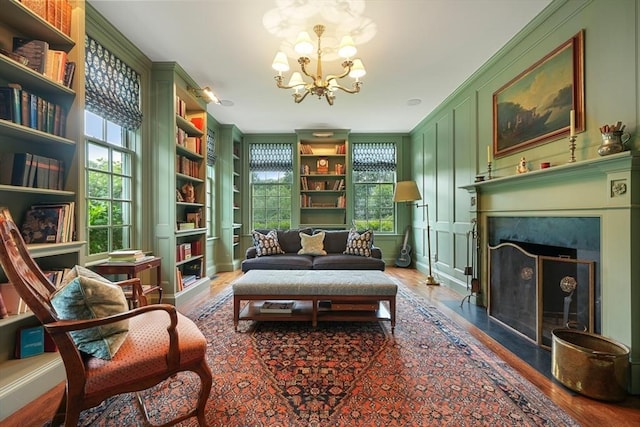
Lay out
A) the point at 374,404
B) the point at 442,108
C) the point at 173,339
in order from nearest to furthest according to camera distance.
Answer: the point at 173,339, the point at 374,404, the point at 442,108

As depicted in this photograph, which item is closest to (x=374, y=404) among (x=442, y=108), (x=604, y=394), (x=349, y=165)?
(x=604, y=394)

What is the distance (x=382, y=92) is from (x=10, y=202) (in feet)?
12.9

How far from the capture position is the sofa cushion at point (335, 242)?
14.4 feet

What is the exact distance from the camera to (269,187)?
19.5 ft

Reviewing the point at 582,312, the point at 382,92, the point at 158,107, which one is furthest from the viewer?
the point at 382,92

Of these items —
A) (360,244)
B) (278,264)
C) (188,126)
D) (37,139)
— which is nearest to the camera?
(37,139)

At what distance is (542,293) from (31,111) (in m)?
3.85

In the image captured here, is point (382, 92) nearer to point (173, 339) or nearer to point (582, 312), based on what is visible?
point (582, 312)

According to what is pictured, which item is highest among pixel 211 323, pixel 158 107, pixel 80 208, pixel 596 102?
pixel 158 107

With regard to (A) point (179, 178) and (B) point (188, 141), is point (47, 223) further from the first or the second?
(B) point (188, 141)

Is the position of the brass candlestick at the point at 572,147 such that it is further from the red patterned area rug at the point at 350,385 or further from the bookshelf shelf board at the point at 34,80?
the bookshelf shelf board at the point at 34,80

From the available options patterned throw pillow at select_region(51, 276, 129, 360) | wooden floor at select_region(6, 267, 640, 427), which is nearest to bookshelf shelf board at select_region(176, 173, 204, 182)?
wooden floor at select_region(6, 267, 640, 427)

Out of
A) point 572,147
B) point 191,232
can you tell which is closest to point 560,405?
point 572,147

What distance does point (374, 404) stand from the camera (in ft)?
5.05
